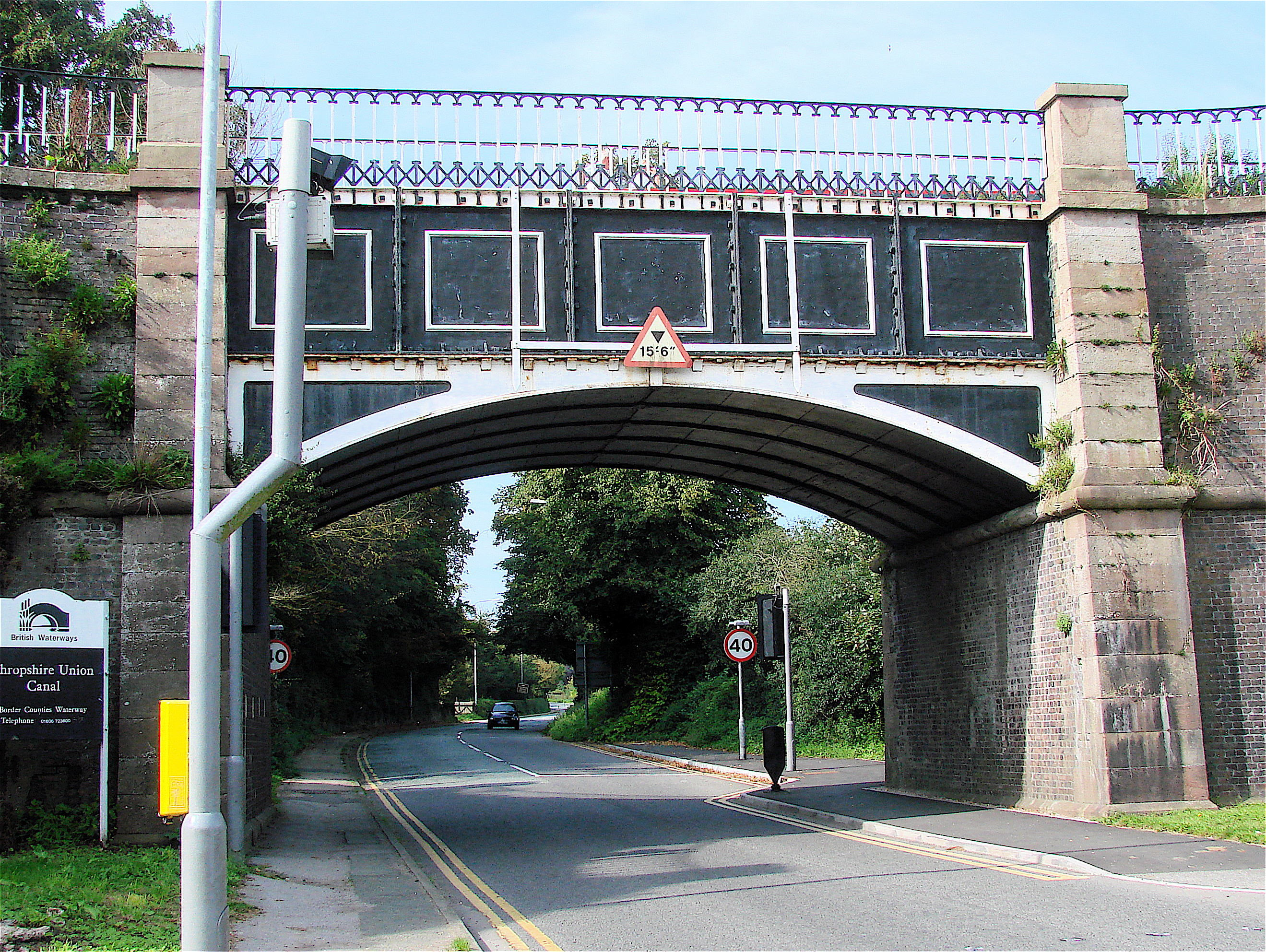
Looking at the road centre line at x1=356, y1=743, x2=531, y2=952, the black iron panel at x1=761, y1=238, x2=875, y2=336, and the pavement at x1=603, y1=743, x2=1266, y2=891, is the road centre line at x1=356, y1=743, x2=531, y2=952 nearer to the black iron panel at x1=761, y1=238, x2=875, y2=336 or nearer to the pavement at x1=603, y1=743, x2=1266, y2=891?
the pavement at x1=603, y1=743, x2=1266, y2=891

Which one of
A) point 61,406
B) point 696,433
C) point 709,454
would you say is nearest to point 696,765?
point 709,454

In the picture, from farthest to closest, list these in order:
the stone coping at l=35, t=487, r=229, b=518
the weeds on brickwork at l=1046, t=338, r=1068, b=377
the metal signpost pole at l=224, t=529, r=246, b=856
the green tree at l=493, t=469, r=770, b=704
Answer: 1. the green tree at l=493, t=469, r=770, b=704
2. the weeds on brickwork at l=1046, t=338, r=1068, b=377
3. the stone coping at l=35, t=487, r=229, b=518
4. the metal signpost pole at l=224, t=529, r=246, b=856

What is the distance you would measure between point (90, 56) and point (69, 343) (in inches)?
842

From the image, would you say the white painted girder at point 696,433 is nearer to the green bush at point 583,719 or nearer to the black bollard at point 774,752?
the black bollard at point 774,752

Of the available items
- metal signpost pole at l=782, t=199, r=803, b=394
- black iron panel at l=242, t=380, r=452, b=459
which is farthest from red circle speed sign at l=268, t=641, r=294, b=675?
metal signpost pole at l=782, t=199, r=803, b=394

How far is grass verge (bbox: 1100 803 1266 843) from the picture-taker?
11.8 meters

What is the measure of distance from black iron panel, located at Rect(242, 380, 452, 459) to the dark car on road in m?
49.2

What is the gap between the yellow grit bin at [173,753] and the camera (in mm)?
7559

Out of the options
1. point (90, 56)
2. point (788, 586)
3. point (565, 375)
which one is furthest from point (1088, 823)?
point (90, 56)

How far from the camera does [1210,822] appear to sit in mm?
12484

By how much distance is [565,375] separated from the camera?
47.3ft

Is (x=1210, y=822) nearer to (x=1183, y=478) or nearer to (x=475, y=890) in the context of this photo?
(x=1183, y=478)

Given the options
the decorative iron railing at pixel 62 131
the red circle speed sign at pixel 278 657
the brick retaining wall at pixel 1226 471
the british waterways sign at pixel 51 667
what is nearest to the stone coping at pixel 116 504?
the british waterways sign at pixel 51 667

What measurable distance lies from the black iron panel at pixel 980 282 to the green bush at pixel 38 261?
33.5ft
